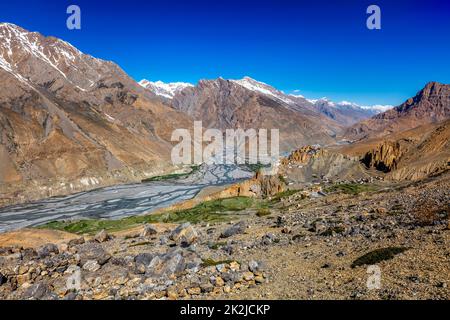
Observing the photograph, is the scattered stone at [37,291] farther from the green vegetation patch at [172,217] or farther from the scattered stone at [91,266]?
the green vegetation patch at [172,217]

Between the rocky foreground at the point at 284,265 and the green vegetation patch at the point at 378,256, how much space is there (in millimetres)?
45

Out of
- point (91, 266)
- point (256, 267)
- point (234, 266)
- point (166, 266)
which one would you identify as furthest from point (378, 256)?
point (91, 266)

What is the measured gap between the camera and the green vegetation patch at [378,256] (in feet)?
64.0

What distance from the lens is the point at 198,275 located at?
70.6 feet

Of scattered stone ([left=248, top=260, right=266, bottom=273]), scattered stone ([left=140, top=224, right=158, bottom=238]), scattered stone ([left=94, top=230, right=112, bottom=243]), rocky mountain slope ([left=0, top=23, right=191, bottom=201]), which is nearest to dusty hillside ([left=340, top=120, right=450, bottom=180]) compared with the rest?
scattered stone ([left=140, top=224, right=158, bottom=238])

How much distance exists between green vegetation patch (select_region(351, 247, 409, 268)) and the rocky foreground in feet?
0.15

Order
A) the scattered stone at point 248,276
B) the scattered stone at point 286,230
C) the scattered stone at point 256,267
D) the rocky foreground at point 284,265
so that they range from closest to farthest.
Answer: the rocky foreground at point 284,265 < the scattered stone at point 248,276 < the scattered stone at point 256,267 < the scattered stone at point 286,230

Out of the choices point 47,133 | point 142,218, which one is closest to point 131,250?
point 142,218

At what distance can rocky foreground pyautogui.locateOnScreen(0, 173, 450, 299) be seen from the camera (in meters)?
17.5

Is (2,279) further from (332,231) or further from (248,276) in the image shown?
(332,231)

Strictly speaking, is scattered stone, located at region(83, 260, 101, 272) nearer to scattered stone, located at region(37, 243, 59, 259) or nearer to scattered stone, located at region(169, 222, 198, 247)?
scattered stone, located at region(169, 222, 198, 247)

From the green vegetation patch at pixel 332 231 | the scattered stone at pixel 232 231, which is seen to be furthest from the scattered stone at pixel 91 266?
the green vegetation patch at pixel 332 231
